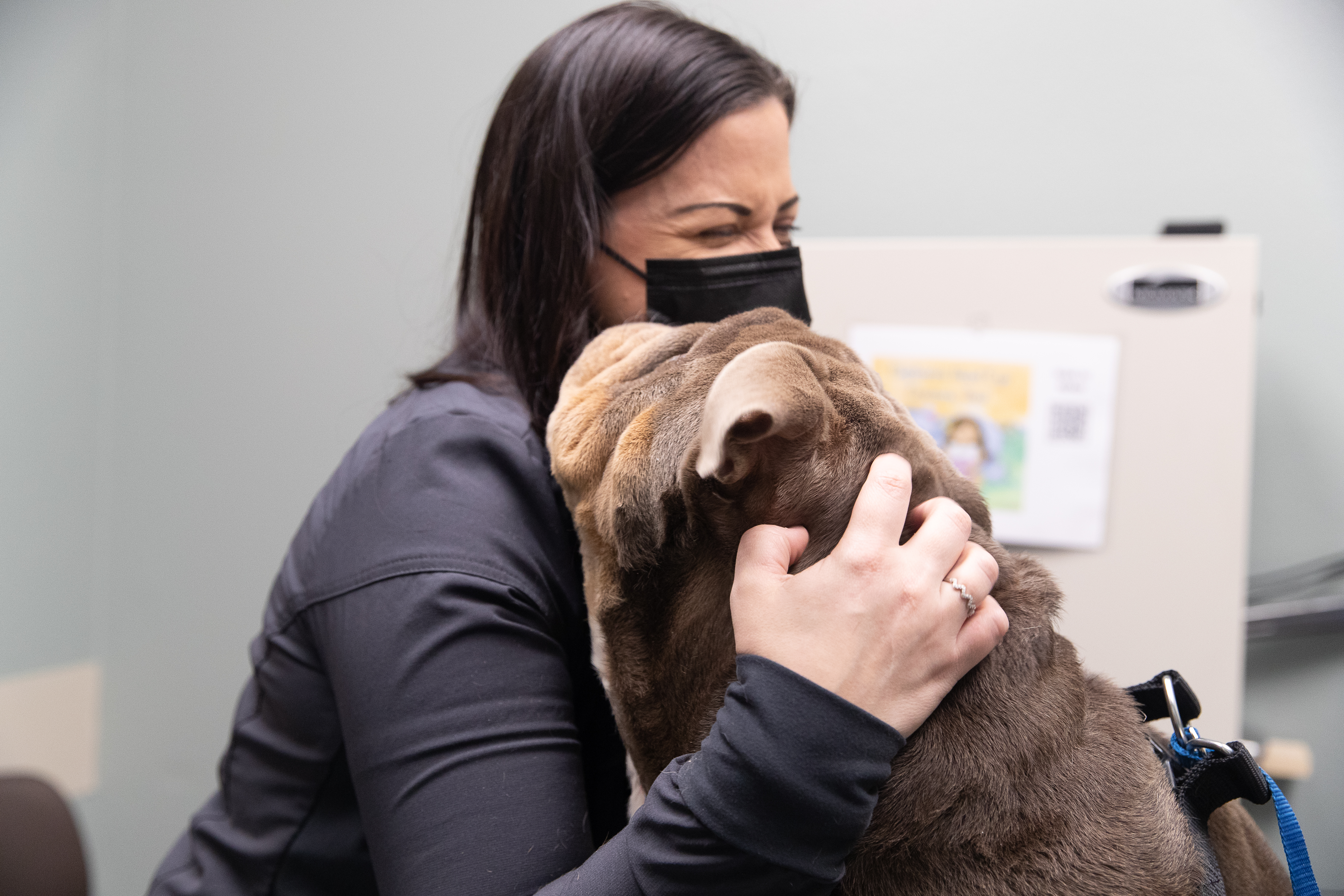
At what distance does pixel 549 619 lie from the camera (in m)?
0.79

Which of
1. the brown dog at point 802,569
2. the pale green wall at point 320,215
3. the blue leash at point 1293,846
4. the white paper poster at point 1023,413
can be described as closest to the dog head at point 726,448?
the brown dog at point 802,569

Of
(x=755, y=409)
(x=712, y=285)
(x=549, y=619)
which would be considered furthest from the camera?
(x=712, y=285)

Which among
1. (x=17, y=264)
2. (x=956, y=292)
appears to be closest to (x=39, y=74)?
(x=17, y=264)

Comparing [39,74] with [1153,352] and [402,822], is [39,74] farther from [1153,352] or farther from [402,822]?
[1153,352]

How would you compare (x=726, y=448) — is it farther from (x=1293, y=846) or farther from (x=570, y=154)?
(x=1293, y=846)

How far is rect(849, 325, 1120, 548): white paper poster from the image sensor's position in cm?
153

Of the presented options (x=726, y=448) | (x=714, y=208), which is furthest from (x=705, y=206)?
(x=726, y=448)

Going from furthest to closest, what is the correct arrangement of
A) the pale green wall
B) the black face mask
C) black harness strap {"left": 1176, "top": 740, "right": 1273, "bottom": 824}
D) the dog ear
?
the pale green wall, the black face mask, black harness strap {"left": 1176, "top": 740, "right": 1273, "bottom": 824}, the dog ear

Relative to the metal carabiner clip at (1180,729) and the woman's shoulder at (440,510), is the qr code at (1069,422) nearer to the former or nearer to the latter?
the metal carabiner clip at (1180,729)

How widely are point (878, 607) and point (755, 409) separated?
19 centimetres

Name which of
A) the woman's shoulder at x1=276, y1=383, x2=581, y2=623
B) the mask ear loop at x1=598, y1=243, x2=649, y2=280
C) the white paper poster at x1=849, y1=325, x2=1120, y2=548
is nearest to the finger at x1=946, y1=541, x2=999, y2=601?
the woman's shoulder at x1=276, y1=383, x2=581, y2=623

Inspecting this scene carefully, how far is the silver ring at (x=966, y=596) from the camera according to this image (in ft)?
2.21

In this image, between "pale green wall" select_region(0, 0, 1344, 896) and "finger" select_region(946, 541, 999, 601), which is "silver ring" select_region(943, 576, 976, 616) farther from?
"pale green wall" select_region(0, 0, 1344, 896)

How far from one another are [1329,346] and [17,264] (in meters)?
2.99
